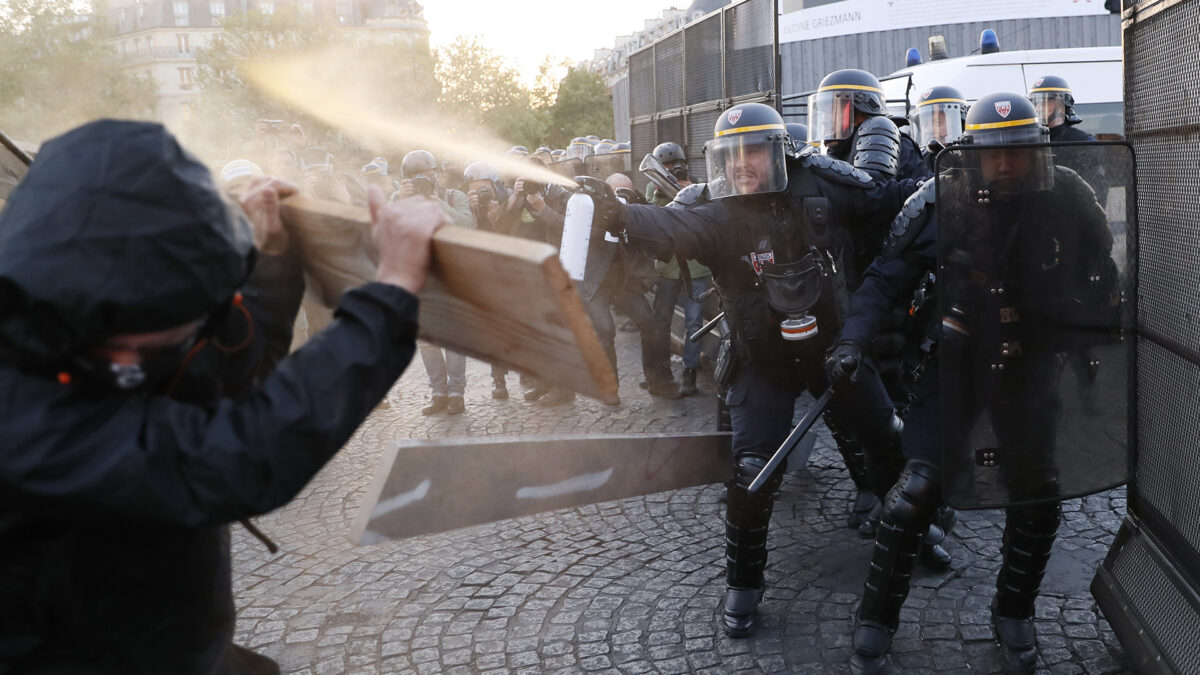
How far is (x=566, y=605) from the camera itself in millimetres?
4160

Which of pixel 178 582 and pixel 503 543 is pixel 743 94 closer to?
pixel 503 543

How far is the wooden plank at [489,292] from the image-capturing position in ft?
4.58

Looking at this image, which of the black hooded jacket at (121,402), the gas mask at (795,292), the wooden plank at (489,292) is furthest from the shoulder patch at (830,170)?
the black hooded jacket at (121,402)

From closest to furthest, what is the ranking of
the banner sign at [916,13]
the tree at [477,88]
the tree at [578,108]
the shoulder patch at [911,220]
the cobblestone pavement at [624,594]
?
Result: the shoulder patch at [911,220]
the cobblestone pavement at [624,594]
the tree at [477,88]
the banner sign at [916,13]
the tree at [578,108]

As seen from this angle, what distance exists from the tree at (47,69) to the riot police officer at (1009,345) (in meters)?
8.30

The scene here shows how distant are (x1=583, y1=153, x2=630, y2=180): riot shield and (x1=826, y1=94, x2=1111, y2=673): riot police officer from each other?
1100cm

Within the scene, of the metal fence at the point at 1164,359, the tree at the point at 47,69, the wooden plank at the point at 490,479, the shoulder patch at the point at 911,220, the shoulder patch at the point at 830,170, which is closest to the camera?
the wooden plank at the point at 490,479

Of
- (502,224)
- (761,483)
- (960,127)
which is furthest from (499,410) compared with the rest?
(761,483)

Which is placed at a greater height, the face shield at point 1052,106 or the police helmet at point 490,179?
the face shield at point 1052,106

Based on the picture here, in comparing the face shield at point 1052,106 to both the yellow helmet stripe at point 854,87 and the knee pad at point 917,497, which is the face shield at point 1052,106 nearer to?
the yellow helmet stripe at point 854,87

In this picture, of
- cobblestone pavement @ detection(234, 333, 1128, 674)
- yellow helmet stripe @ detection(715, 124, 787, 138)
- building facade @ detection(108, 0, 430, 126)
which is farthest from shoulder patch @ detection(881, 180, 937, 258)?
building facade @ detection(108, 0, 430, 126)

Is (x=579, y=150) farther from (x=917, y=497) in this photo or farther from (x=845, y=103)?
(x=917, y=497)

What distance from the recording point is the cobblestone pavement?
3641mm

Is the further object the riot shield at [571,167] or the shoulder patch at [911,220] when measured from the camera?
the riot shield at [571,167]
